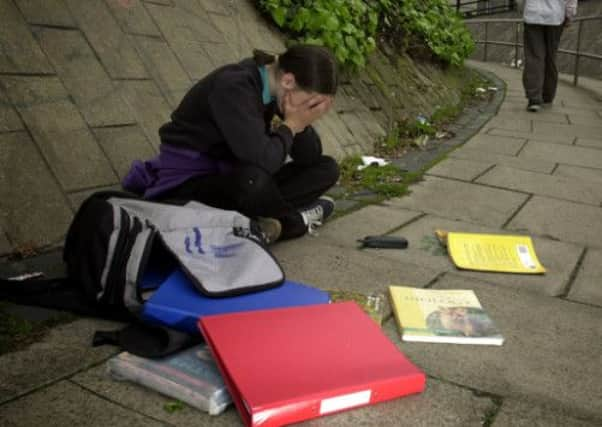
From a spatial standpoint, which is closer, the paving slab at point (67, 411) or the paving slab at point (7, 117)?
the paving slab at point (67, 411)

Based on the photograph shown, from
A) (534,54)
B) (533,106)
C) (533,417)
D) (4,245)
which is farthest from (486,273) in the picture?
(533,106)

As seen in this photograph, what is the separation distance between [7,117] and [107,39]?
0.79 meters

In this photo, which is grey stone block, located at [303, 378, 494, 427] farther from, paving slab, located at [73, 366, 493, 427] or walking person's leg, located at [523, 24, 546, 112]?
walking person's leg, located at [523, 24, 546, 112]

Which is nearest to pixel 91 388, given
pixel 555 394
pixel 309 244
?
pixel 555 394

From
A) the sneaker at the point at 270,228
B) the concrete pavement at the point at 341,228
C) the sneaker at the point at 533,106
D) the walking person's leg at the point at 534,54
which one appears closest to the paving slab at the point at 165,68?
the concrete pavement at the point at 341,228

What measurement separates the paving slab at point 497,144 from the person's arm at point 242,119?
2598 millimetres

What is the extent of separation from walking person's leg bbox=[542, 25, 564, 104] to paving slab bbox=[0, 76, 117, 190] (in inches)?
183

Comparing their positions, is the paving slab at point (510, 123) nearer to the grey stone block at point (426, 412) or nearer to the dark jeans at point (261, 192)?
the dark jeans at point (261, 192)

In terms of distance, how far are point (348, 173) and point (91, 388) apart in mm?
2343

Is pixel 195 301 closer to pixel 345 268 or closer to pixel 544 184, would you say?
pixel 345 268

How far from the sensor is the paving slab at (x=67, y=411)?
1270 mm

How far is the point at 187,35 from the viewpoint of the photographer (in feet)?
11.5

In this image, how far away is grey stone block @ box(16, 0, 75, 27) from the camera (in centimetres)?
276

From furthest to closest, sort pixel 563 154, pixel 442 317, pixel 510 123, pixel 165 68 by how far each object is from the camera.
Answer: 1. pixel 510 123
2. pixel 563 154
3. pixel 165 68
4. pixel 442 317
